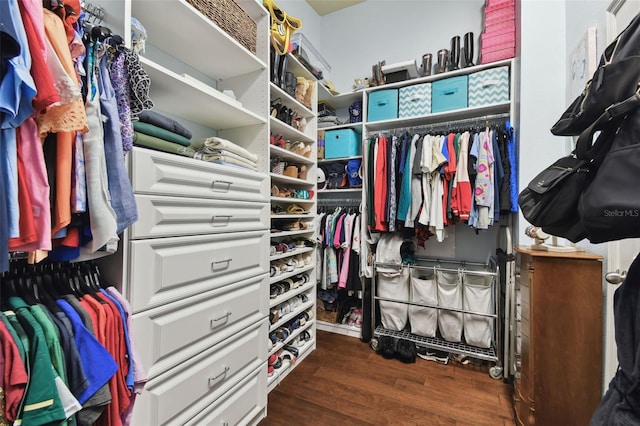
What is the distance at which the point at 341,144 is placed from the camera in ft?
8.24

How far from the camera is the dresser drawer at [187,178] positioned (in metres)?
0.91

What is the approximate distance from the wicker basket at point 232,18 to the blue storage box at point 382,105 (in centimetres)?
117

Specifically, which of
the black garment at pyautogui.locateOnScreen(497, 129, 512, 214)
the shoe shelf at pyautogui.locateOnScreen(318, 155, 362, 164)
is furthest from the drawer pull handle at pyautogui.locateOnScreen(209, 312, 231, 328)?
the black garment at pyautogui.locateOnScreen(497, 129, 512, 214)

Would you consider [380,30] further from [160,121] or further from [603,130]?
[603,130]

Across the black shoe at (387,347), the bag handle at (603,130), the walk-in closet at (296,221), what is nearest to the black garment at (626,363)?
the walk-in closet at (296,221)

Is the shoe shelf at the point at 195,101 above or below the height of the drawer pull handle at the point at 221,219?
above

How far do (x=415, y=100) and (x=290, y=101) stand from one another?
106 cm

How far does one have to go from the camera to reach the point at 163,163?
975 millimetres

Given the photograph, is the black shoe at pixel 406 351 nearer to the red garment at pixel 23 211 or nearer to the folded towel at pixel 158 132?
the folded towel at pixel 158 132

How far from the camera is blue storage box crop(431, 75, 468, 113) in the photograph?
81.4 inches

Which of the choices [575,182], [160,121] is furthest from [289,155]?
[575,182]

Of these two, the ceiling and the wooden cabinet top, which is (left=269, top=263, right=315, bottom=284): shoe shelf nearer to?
the wooden cabinet top

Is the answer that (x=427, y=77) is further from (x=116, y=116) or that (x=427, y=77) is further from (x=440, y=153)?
(x=116, y=116)

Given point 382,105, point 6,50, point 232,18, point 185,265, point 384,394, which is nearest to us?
point 6,50
